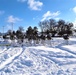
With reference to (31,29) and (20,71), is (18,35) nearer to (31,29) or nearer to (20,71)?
(31,29)

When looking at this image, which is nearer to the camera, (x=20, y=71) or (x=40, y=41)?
(x=20, y=71)

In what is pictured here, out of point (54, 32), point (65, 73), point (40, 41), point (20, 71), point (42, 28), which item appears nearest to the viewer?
point (65, 73)

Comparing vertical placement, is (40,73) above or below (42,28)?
below

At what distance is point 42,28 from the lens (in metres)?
64.6

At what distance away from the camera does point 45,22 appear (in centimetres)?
6531

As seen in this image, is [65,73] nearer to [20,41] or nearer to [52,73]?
[52,73]

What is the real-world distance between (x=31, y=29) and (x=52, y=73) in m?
26.3

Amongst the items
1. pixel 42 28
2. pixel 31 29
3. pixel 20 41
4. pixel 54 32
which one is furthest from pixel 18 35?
pixel 42 28

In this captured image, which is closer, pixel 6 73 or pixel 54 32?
pixel 6 73

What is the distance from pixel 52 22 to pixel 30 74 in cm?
5787

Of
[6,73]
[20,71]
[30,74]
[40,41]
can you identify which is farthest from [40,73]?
[40,41]

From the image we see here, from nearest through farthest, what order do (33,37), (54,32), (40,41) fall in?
1. (33,37)
2. (40,41)
3. (54,32)

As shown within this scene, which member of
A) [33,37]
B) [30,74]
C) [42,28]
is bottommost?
[30,74]

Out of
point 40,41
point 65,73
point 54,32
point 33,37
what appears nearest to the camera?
point 65,73
